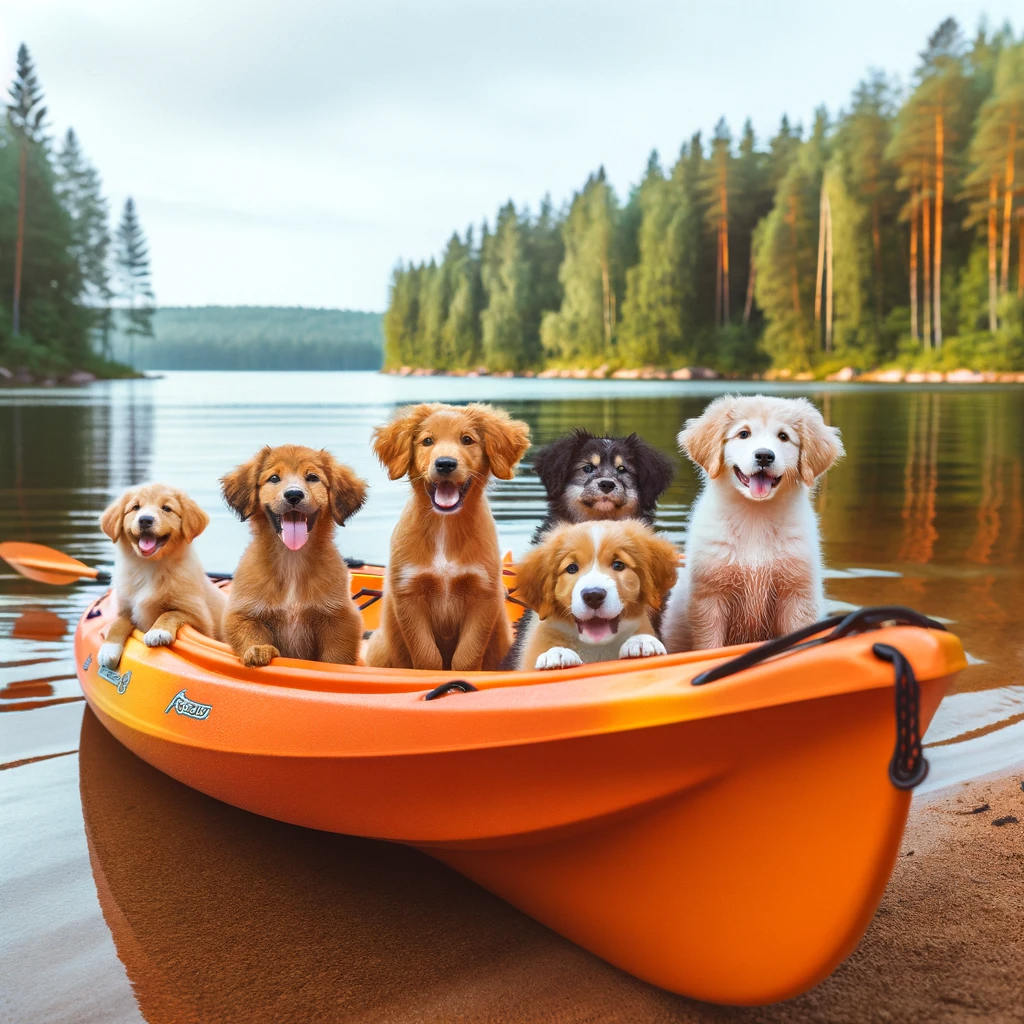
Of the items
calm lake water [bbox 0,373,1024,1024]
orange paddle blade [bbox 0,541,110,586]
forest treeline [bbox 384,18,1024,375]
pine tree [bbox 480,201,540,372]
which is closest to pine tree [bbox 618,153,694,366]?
forest treeline [bbox 384,18,1024,375]

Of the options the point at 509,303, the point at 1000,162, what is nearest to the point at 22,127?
the point at 509,303

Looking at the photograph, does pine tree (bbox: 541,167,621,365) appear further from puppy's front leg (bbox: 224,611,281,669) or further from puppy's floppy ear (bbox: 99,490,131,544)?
puppy's front leg (bbox: 224,611,281,669)

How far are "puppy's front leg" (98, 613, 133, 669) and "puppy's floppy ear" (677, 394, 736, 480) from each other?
Answer: 2.50 metres

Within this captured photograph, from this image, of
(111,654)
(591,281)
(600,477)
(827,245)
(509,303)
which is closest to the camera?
(600,477)

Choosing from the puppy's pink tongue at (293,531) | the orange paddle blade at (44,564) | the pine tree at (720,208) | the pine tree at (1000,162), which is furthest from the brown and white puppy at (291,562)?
the pine tree at (720,208)

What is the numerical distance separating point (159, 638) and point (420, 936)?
5.14 feet

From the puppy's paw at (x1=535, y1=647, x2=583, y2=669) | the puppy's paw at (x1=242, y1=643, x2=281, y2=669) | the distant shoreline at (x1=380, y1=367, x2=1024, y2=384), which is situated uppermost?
the distant shoreline at (x1=380, y1=367, x2=1024, y2=384)

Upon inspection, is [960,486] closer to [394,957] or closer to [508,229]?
[394,957]

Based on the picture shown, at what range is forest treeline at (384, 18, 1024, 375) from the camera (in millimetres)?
41438

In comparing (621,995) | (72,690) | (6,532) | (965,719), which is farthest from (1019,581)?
(6,532)

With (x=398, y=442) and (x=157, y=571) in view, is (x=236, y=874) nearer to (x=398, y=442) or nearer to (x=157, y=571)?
(x=157, y=571)

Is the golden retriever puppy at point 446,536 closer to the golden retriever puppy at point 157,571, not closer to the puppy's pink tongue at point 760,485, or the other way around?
the puppy's pink tongue at point 760,485

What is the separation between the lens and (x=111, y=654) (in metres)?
4.04

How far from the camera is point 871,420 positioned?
24.0 metres
